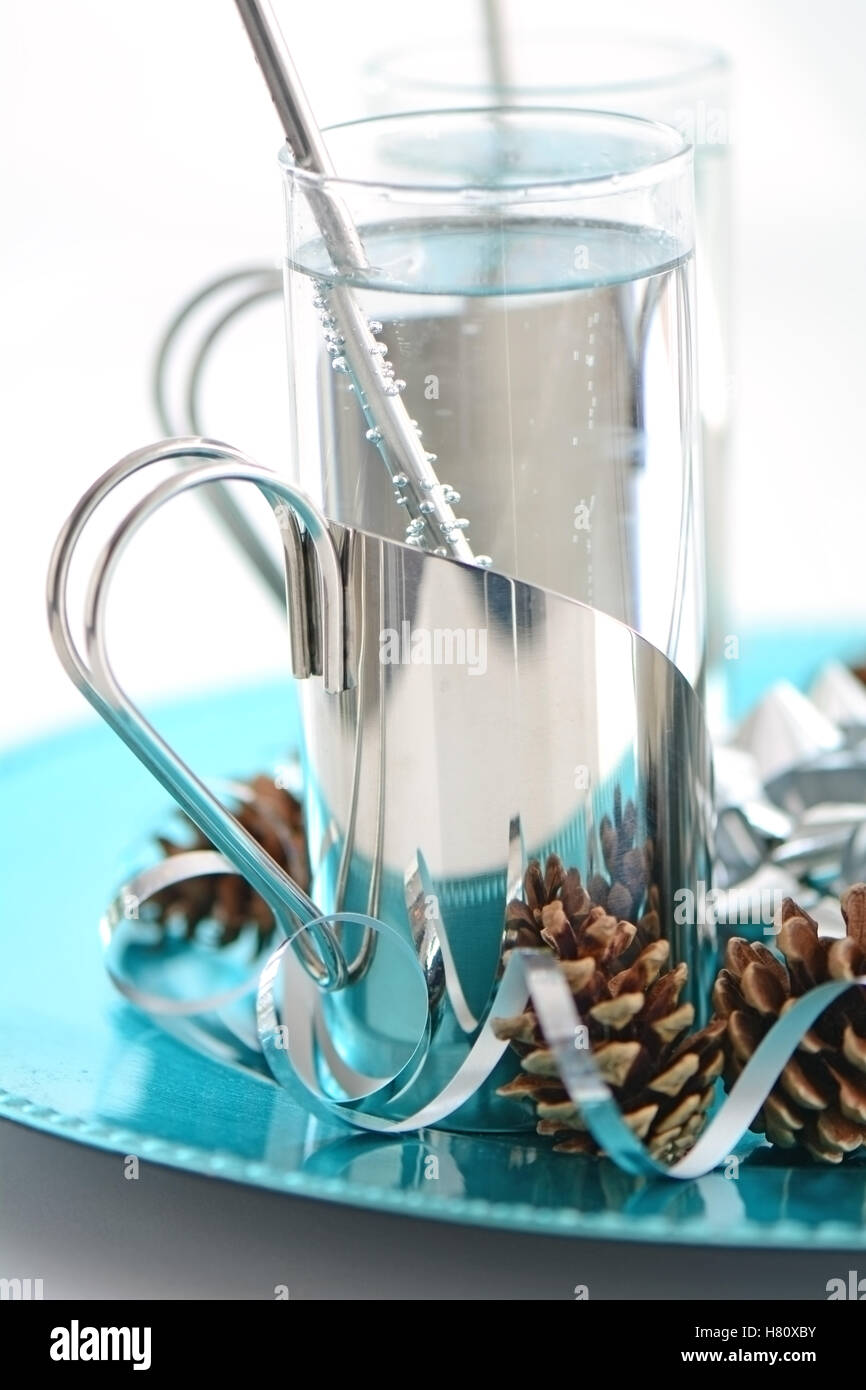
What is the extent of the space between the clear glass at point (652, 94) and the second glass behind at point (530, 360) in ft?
0.75

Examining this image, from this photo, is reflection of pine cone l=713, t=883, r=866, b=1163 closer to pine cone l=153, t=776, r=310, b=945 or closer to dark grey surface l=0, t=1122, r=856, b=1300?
dark grey surface l=0, t=1122, r=856, b=1300

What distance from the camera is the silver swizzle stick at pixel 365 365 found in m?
0.47

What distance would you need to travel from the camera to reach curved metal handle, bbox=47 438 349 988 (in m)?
0.44

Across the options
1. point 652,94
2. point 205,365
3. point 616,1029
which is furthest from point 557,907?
point 652,94

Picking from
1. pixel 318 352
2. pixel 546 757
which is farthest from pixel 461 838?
pixel 318 352

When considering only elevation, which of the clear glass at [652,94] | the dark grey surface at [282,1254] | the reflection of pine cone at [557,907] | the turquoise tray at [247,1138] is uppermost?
the clear glass at [652,94]

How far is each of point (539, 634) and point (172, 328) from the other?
0.65 feet

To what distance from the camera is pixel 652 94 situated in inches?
28.2

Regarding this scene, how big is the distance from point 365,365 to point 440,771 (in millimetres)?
106

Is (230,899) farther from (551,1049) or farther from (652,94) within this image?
(652,94)

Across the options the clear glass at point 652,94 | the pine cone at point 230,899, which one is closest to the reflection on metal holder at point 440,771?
the pine cone at point 230,899

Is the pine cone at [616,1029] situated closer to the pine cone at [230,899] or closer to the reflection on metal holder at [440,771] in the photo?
the reflection on metal holder at [440,771]
